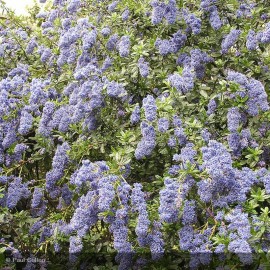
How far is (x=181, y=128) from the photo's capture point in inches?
157

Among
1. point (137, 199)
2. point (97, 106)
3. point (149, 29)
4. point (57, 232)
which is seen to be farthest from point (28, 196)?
point (149, 29)

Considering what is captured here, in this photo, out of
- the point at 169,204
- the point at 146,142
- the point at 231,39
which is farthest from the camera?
the point at 231,39

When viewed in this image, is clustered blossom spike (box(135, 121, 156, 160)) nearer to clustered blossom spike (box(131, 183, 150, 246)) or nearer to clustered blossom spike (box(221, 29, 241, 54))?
clustered blossom spike (box(131, 183, 150, 246))

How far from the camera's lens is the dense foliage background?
3.63m

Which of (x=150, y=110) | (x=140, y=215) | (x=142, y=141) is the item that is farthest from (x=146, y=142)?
(x=140, y=215)

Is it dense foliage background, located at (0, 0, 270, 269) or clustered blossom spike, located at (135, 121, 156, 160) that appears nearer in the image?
dense foliage background, located at (0, 0, 270, 269)

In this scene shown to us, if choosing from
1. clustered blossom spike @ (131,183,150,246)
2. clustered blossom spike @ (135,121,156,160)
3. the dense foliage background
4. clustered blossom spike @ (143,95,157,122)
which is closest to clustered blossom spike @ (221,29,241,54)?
the dense foliage background

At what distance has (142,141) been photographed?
13.1 ft

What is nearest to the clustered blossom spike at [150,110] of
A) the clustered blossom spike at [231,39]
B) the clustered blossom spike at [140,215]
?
the clustered blossom spike at [140,215]

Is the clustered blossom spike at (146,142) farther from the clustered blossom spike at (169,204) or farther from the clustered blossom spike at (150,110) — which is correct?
the clustered blossom spike at (169,204)

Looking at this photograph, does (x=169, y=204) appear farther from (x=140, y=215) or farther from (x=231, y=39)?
(x=231, y=39)

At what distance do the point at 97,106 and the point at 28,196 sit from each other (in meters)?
1.01

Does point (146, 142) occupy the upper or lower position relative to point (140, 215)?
upper

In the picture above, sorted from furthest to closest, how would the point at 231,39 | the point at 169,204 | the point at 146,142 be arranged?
the point at 231,39
the point at 146,142
the point at 169,204
